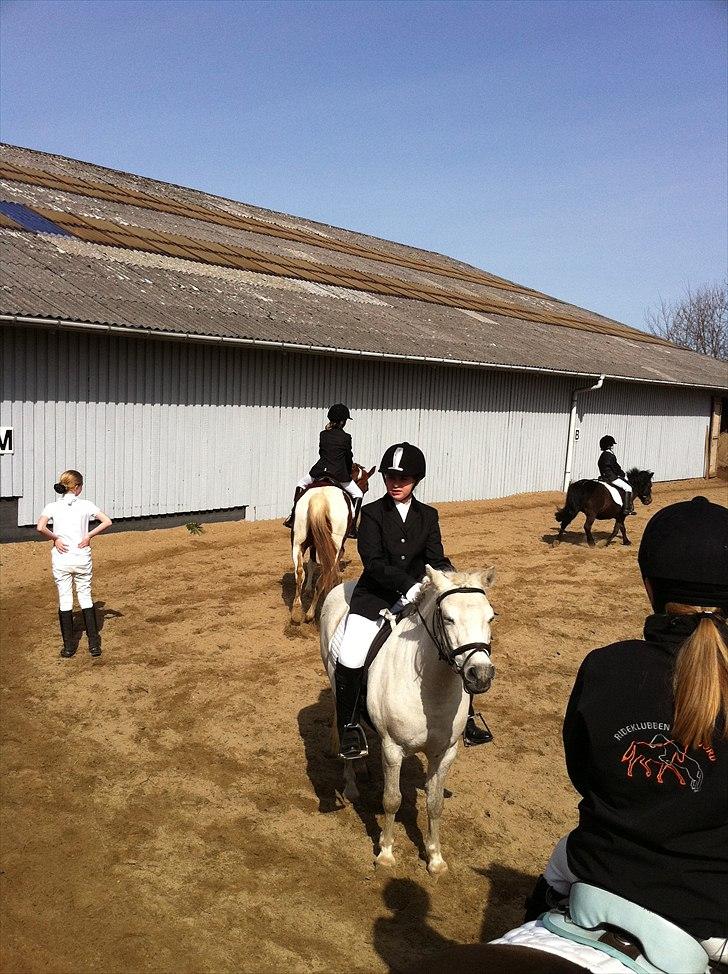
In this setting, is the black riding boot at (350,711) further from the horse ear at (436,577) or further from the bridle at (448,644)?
the horse ear at (436,577)

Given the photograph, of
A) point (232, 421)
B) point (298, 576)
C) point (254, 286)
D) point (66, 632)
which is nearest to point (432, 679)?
point (66, 632)

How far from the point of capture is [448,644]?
12.9 ft

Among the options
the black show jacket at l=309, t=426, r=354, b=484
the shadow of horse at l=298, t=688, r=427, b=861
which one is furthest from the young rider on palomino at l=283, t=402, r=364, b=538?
the shadow of horse at l=298, t=688, r=427, b=861

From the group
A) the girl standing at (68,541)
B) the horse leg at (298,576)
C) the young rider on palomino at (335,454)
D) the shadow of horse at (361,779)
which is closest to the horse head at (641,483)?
the young rider on palomino at (335,454)

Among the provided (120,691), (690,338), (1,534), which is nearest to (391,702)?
(120,691)

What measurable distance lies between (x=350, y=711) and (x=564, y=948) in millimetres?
3345

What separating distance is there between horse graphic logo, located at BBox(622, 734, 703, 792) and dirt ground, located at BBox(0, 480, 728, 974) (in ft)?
9.15

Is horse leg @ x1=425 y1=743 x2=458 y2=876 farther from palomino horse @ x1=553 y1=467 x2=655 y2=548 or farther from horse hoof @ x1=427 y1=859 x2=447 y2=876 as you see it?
palomino horse @ x1=553 y1=467 x2=655 y2=548

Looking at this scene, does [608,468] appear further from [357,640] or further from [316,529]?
[357,640]

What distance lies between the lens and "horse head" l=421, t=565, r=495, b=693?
3697mm

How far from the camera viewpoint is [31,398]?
12.2 m

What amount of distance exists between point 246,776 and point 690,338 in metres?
57.9

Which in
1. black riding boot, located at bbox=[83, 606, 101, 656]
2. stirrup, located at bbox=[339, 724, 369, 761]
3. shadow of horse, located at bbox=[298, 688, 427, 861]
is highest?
stirrup, located at bbox=[339, 724, 369, 761]

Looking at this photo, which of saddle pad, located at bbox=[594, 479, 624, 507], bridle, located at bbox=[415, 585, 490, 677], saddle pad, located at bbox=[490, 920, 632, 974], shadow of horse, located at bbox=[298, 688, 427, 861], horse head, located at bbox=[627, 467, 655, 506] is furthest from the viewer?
horse head, located at bbox=[627, 467, 655, 506]
